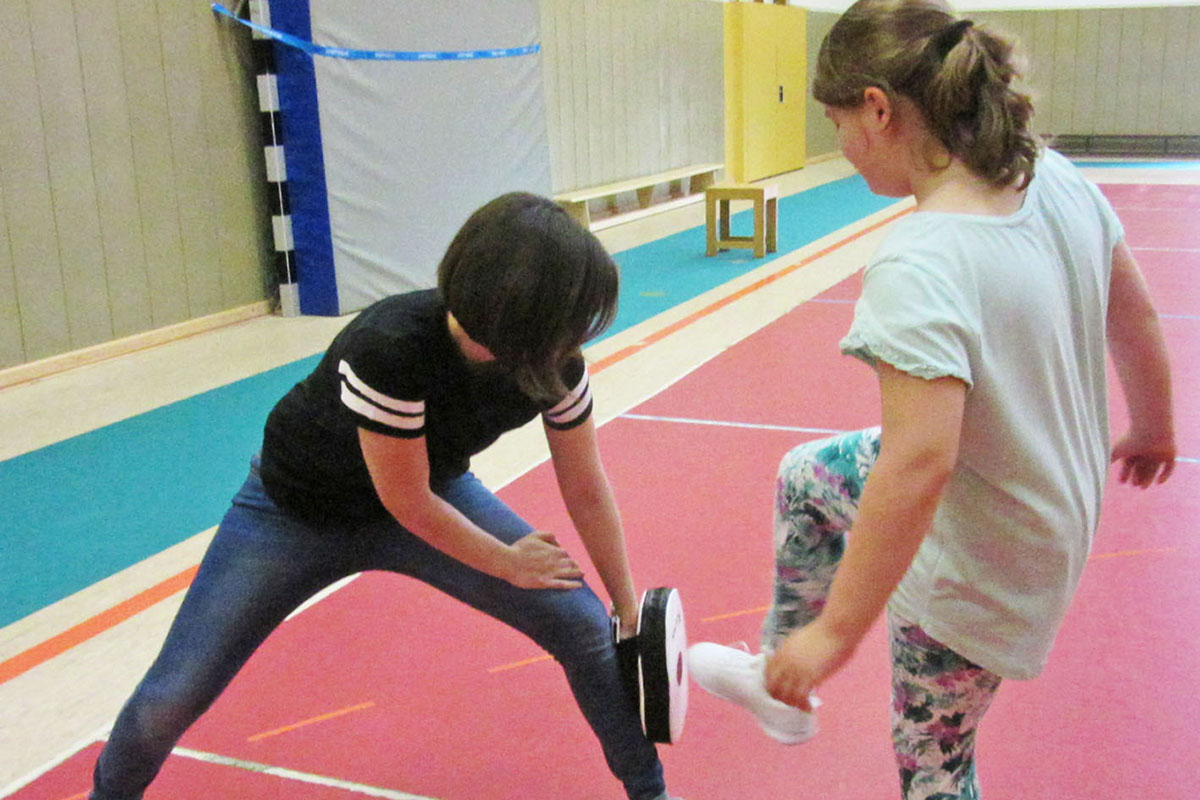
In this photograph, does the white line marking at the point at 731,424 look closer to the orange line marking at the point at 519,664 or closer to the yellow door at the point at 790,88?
the orange line marking at the point at 519,664

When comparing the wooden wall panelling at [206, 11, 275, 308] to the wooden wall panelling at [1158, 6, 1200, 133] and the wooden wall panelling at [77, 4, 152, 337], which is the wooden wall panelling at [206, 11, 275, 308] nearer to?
the wooden wall panelling at [77, 4, 152, 337]

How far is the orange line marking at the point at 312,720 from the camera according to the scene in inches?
96.3

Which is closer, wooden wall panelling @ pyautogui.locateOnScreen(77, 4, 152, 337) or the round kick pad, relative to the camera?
the round kick pad

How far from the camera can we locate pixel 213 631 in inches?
71.4

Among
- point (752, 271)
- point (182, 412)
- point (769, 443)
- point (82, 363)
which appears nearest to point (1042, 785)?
point (769, 443)

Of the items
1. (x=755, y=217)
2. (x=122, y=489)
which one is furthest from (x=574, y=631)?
(x=755, y=217)

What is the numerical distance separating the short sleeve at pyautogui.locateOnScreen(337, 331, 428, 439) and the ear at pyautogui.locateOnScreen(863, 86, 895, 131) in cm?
71

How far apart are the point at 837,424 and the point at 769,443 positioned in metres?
0.37

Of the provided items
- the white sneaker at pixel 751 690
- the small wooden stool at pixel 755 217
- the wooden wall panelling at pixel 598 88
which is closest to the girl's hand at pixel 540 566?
the white sneaker at pixel 751 690

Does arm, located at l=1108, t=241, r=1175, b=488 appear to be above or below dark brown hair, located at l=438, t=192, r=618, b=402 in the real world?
below

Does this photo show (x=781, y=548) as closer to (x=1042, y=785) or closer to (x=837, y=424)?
(x=1042, y=785)

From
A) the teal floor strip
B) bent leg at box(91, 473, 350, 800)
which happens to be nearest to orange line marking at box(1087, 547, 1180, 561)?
bent leg at box(91, 473, 350, 800)

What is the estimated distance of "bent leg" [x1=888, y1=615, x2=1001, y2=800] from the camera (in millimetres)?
1530

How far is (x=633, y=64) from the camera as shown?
1111cm
